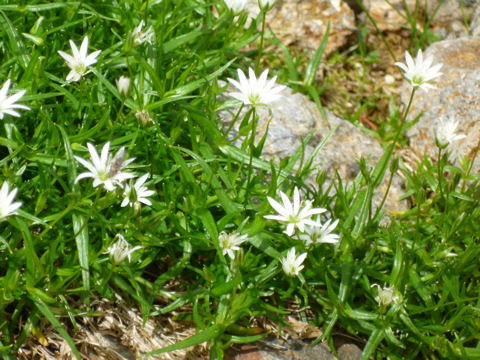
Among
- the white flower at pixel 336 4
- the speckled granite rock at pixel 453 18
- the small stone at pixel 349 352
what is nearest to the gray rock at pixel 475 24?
the speckled granite rock at pixel 453 18

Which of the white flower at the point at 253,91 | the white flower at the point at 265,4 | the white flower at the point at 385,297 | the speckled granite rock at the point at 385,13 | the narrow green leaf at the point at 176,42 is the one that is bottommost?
the white flower at the point at 385,297

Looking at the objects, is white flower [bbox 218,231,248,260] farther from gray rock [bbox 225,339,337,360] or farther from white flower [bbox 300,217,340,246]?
gray rock [bbox 225,339,337,360]

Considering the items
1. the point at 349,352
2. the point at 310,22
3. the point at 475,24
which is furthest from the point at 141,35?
the point at 475,24

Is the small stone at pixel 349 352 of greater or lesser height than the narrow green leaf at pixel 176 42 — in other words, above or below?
below

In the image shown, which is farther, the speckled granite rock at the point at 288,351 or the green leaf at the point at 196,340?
the speckled granite rock at the point at 288,351

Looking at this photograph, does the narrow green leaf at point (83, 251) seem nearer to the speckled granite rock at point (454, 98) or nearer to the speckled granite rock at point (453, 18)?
the speckled granite rock at point (454, 98)

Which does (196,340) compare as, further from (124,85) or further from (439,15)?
(439,15)

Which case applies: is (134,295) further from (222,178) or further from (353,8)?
(353,8)

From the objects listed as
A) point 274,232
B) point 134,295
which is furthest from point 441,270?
point 134,295
